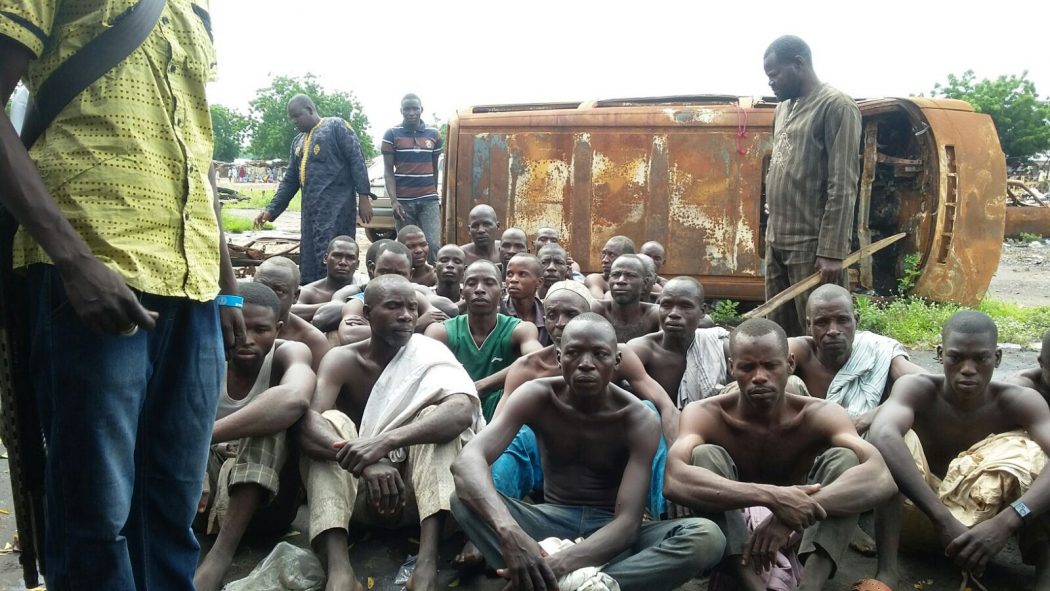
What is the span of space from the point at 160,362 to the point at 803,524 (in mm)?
2183

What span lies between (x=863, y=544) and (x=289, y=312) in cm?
306

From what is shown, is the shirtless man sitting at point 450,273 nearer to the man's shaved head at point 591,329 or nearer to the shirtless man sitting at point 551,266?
the shirtless man sitting at point 551,266

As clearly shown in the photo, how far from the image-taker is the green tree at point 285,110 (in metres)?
36.6

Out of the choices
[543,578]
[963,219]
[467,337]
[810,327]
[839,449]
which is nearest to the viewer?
[543,578]

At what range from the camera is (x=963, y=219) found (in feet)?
27.0

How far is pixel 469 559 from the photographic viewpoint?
3.48m

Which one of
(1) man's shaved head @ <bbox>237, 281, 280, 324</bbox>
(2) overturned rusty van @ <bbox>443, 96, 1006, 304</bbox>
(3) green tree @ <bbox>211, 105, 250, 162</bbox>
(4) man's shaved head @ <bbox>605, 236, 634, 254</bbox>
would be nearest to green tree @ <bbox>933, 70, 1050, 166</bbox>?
(2) overturned rusty van @ <bbox>443, 96, 1006, 304</bbox>

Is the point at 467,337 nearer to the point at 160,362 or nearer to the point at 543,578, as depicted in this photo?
the point at 543,578

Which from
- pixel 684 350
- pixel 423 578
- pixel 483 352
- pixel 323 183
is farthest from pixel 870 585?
pixel 323 183

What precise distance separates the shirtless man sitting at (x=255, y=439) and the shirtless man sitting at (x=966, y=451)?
239 cm

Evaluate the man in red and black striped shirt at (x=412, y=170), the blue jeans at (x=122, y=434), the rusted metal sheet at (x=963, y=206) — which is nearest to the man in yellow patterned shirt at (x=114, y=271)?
the blue jeans at (x=122, y=434)

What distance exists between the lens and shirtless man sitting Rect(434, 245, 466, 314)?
6312 mm

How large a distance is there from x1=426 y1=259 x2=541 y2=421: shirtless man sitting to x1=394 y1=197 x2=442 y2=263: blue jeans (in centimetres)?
389

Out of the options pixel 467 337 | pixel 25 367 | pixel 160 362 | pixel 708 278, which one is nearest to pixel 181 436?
pixel 160 362
